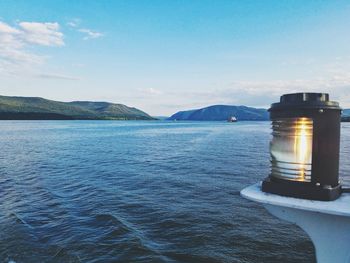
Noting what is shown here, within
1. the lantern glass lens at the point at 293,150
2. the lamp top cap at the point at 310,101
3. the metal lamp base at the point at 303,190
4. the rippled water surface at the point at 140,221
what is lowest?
the rippled water surface at the point at 140,221

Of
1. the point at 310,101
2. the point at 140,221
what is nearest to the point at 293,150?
Result: the point at 310,101

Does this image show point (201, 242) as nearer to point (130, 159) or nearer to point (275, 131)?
point (275, 131)

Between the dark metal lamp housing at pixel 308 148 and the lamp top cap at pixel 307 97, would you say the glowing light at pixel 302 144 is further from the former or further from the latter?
the lamp top cap at pixel 307 97

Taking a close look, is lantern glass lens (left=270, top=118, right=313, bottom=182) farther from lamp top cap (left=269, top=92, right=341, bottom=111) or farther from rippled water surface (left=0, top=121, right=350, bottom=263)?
rippled water surface (left=0, top=121, right=350, bottom=263)

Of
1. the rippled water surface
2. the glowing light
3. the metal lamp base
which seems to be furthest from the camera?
the rippled water surface

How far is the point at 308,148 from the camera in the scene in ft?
10.9

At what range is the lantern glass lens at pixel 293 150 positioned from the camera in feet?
10.9

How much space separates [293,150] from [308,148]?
15 cm

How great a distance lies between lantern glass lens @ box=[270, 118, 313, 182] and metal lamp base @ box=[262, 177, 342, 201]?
68 millimetres

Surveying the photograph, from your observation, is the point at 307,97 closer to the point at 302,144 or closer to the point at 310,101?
the point at 310,101

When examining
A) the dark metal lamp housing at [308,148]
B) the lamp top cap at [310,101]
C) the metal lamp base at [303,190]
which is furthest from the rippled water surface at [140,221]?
the lamp top cap at [310,101]

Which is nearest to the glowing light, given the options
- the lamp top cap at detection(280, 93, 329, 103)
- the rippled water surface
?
the lamp top cap at detection(280, 93, 329, 103)

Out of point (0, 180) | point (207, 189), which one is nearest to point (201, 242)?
point (207, 189)

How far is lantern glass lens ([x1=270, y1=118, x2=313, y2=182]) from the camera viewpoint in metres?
3.33
